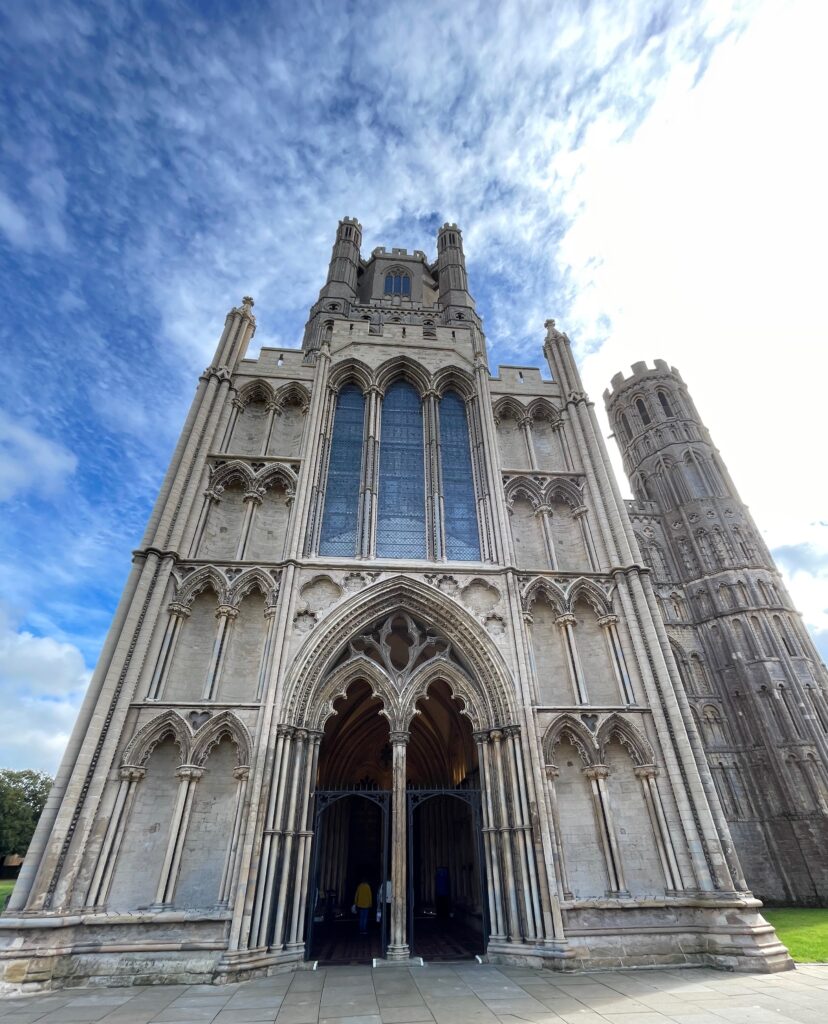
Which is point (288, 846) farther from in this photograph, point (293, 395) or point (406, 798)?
point (293, 395)

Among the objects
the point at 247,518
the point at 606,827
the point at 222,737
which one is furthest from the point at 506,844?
the point at 247,518

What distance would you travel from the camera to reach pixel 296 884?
9.30 metres

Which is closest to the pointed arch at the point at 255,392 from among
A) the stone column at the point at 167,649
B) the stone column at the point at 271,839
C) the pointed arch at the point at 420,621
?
the stone column at the point at 167,649

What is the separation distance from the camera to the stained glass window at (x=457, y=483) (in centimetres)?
1358

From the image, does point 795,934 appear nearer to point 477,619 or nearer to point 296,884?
point 477,619

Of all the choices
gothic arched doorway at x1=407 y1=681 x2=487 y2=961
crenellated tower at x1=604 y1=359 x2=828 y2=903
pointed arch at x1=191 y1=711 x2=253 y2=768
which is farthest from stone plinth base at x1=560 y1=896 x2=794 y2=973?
crenellated tower at x1=604 y1=359 x2=828 y2=903

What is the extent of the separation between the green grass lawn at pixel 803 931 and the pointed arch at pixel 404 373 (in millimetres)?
15295

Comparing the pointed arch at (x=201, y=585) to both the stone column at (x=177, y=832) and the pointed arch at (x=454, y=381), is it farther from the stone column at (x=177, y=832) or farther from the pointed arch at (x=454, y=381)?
the pointed arch at (x=454, y=381)

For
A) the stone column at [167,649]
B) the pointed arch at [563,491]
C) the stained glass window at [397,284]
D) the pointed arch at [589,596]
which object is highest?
the stained glass window at [397,284]

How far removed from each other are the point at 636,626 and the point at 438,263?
2044 centimetres

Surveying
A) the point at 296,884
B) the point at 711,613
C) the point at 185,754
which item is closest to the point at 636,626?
the point at 296,884

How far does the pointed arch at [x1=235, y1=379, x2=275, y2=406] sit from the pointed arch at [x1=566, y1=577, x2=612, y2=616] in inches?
392

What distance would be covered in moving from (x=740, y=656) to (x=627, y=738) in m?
22.6

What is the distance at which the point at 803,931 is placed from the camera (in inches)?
571
